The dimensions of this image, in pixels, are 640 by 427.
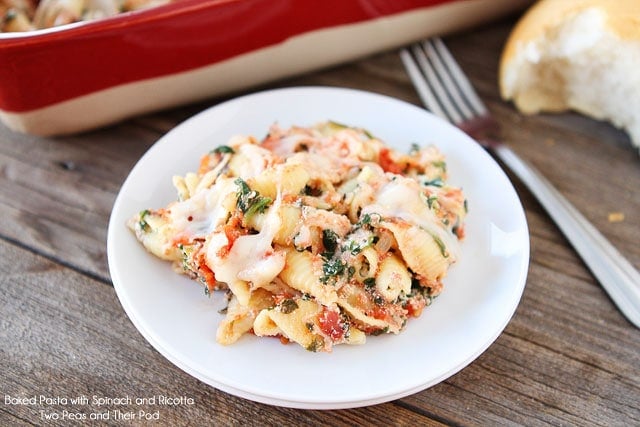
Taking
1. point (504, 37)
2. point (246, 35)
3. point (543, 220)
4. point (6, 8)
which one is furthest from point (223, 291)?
point (504, 37)

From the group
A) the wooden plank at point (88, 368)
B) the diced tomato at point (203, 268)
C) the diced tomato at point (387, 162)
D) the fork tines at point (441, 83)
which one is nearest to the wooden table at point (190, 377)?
the wooden plank at point (88, 368)

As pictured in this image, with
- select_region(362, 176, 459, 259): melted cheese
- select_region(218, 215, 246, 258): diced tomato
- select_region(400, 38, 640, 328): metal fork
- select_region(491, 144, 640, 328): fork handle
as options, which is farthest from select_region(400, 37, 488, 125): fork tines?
select_region(218, 215, 246, 258): diced tomato

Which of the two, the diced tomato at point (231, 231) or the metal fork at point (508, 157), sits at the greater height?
the diced tomato at point (231, 231)

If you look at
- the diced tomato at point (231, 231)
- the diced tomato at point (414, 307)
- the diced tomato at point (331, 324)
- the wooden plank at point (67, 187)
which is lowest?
the wooden plank at point (67, 187)

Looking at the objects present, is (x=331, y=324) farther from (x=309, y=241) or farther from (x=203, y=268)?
(x=203, y=268)

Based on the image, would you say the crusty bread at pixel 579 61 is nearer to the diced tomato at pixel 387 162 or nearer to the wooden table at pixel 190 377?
the wooden table at pixel 190 377

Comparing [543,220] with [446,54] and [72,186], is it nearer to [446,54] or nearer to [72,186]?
[446,54]
